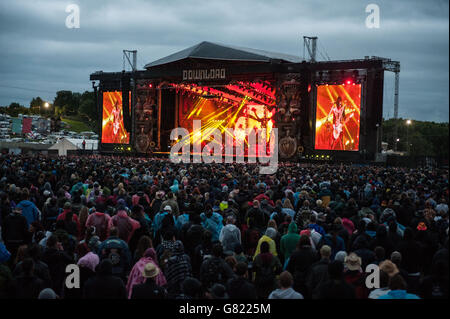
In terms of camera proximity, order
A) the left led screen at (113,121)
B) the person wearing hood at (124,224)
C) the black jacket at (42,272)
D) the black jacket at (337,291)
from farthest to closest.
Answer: the left led screen at (113,121) → the person wearing hood at (124,224) → the black jacket at (42,272) → the black jacket at (337,291)

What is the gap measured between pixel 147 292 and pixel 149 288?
57 millimetres

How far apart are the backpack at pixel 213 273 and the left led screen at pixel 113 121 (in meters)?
36.0

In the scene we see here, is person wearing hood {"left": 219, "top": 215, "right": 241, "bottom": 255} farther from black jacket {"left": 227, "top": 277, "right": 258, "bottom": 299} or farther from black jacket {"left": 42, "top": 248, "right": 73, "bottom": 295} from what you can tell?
black jacket {"left": 227, "top": 277, "right": 258, "bottom": 299}

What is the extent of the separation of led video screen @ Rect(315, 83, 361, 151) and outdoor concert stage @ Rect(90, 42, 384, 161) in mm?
63

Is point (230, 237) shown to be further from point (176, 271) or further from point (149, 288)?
point (149, 288)

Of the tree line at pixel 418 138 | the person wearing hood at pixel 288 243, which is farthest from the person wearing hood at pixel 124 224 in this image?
the tree line at pixel 418 138

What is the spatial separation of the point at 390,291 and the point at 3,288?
396 cm

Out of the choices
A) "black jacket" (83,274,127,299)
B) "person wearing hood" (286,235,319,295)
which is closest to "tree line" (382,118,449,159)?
"person wearing hood" (286,235,319,295)

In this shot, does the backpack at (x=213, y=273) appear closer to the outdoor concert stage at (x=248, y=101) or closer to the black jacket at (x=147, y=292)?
the black jacket at (x=147, y=292)

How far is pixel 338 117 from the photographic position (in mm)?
32375

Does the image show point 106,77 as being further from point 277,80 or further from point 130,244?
point 130,244

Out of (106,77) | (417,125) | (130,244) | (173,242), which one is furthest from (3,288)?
(417,125)

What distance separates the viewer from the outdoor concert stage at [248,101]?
3161 centimetres
